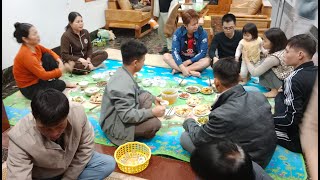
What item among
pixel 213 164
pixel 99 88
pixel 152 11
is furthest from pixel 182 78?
pixel 152 11

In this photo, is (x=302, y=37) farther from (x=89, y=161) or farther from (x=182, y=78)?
(x=89, y=161)

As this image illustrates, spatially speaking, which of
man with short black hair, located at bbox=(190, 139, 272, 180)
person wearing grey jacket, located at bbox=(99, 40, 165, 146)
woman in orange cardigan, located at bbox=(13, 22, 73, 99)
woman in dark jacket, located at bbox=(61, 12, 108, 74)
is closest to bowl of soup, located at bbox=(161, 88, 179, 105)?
person wearing grey jacket, located at bbox=(99, 40, 165, 146)

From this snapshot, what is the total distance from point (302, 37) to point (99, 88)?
242 centimetres

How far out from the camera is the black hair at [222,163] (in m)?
1.04

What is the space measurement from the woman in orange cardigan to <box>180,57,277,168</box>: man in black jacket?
2.06 metres

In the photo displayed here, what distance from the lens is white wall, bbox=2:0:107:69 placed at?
12.0 feet

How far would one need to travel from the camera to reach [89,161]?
6.24ft

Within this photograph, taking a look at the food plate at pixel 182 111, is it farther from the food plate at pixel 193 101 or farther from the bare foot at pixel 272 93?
the bare foot at pixel 272 93

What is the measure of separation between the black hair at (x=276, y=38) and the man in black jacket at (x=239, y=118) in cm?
146

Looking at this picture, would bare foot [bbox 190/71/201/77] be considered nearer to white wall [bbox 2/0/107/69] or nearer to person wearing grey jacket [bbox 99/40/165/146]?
person wearing grey jacket [bbox 99/40/165/146]

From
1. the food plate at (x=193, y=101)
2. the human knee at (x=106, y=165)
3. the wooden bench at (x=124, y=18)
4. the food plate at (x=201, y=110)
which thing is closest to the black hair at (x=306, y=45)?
the food plate at (x=201, y=110)

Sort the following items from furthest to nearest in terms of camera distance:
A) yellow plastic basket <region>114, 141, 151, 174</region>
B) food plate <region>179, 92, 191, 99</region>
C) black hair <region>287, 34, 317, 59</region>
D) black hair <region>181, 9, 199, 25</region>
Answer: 1. black hair <region>181, 9, 199, 25</region>
2. food plate <region>179, 92, 191, 99</region>
3. black hair <region>287, 34, 317, 59</region>
4. yellow plastic basket <region>114, 141, 151, 174</region>

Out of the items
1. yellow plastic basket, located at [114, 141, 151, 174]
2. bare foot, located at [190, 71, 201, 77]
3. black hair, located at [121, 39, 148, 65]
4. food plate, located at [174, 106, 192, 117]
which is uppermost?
black hair, located at [121, 39, 148, 65]

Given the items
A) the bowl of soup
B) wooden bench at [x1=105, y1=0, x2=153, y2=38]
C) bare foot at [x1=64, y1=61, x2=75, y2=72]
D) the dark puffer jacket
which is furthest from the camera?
wooden bench at [x1=105, y1=0, x2=153, y2=38]
